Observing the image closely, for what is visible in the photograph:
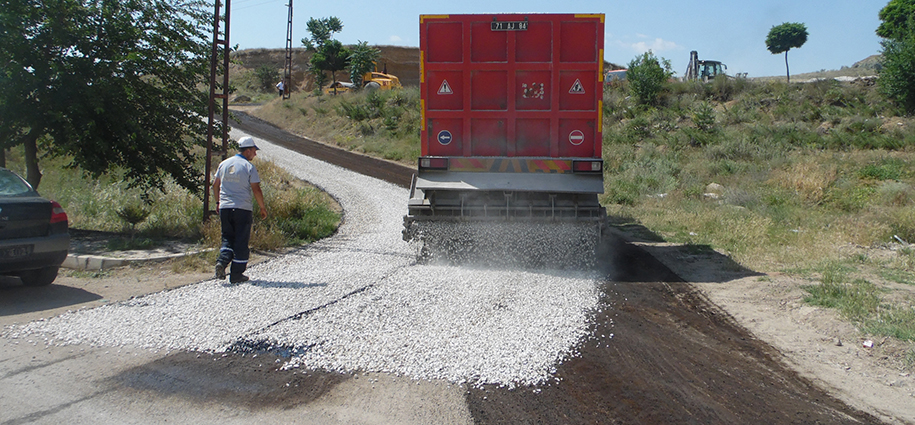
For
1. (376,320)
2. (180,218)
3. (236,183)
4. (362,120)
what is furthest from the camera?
(362,120)

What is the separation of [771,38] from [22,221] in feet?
223

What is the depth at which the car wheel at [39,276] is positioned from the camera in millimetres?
7332

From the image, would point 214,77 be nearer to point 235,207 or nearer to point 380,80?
point 235,207

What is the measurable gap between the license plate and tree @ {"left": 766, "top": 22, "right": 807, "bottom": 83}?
6690 cm

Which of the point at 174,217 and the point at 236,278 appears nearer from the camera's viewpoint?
the point at 236,278

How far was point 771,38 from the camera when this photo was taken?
6225cm

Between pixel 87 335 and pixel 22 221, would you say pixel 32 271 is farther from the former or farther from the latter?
pixel 87 335

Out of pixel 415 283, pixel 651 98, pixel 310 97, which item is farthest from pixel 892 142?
pixel 310 97

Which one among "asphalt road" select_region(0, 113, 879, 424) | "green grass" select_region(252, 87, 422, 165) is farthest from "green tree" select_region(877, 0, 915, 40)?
"asphalt road" select_region(0, 113, 879, 424)

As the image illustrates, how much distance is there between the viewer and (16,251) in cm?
679

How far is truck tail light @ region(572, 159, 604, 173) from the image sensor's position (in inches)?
327

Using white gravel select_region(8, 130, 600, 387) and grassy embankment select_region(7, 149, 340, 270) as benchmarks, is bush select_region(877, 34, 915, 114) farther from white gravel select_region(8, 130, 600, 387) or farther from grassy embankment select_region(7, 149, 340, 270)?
grassy embankment select_region(7, 149, 340, 270)

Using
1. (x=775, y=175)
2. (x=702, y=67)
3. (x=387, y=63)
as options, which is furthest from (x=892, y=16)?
(x=387, y=63)

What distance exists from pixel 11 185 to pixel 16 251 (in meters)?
1.02
